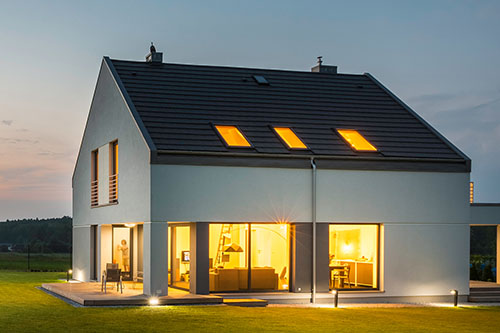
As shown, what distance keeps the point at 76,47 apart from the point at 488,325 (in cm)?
1593

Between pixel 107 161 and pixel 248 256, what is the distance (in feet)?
19.6

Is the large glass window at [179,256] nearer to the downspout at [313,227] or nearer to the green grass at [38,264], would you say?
the downspout at [313,227]

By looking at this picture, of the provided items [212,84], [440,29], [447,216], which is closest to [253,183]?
[212,84]

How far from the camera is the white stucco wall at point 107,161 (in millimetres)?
18344

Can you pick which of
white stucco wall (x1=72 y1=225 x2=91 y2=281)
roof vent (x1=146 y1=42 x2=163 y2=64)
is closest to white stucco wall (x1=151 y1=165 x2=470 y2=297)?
roof vent (x1=146 y1=42 x2=163 y2=64)

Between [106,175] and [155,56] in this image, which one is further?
[155,56]

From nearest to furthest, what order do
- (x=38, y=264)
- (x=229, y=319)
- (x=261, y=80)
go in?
(x=229, y=319) → (x=261, y=80) → (x=38, y=264)

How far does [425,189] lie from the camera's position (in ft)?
64.7

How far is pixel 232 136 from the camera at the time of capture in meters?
18.8

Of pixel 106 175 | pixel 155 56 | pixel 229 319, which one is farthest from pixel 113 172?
pixel 229 319

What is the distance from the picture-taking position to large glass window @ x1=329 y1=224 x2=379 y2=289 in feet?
63.1

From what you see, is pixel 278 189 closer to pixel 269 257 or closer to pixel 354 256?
pixel 269 257

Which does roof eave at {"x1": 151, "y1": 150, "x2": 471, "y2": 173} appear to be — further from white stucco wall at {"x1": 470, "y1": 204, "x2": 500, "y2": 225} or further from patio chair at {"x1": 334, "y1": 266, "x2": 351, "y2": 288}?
patio chair at {"x1": 334, "y1": 266, "x2": 351, "y2": 288}

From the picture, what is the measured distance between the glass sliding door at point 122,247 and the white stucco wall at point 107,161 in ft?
2.38
